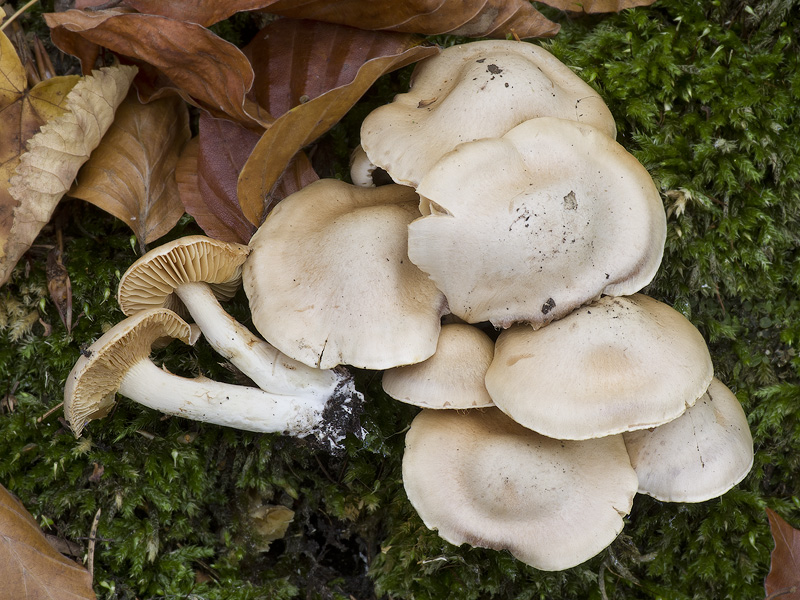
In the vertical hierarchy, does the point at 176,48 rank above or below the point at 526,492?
above

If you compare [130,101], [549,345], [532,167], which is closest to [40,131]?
[130,101]

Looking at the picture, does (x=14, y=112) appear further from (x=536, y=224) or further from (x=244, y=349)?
(x=536, y=224)

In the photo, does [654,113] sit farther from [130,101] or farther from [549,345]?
[130,101]

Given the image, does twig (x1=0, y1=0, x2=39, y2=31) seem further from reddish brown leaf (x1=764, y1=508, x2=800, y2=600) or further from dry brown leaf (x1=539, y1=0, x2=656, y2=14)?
reddish brown leaf (x1=764, y1=508, x2=800, y2=600)

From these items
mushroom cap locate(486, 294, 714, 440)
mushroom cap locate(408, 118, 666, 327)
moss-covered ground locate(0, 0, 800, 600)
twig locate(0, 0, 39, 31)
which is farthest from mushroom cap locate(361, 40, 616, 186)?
twig locate(0, 0, 39, 31)

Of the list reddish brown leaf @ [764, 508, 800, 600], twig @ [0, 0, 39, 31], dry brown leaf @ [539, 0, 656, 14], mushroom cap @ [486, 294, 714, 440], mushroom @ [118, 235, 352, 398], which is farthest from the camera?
dry brown leaf @ [539, 0, 656, 14]

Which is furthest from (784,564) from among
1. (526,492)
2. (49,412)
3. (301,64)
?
(49,412)
